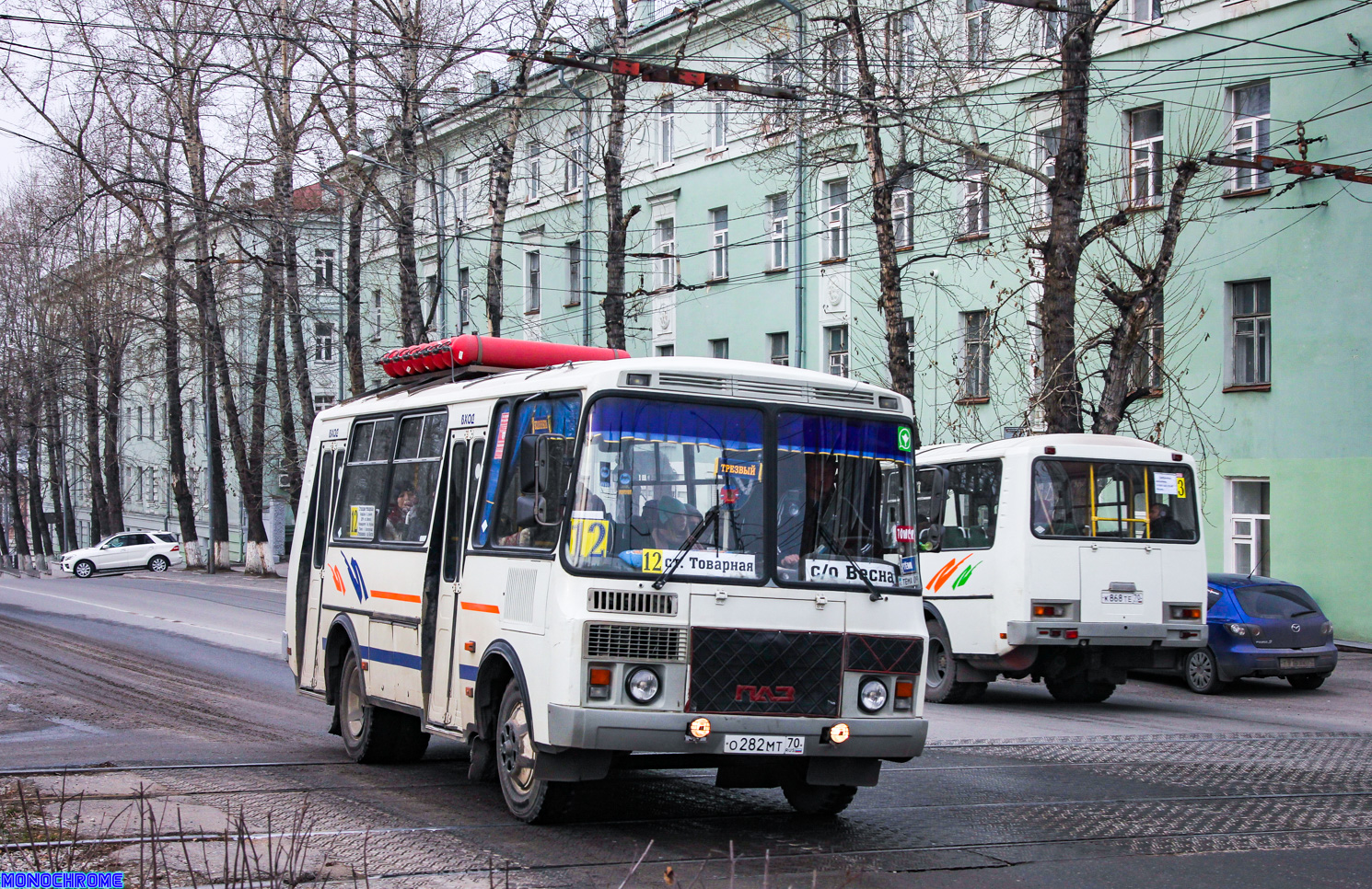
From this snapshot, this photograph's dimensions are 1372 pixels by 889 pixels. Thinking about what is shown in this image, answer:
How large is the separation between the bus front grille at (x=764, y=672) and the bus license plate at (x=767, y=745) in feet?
0.45

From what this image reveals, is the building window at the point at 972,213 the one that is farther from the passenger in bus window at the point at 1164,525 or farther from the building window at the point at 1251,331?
the passenger in bus window at the point at 1164,525

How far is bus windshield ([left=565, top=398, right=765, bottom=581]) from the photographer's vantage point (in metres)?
7.77

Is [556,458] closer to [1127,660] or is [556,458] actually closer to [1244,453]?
[1127,660]

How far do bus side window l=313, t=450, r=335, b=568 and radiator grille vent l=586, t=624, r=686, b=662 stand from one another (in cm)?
501

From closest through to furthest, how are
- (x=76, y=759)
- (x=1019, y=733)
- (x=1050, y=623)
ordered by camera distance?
(x=76, y=759) → (x=1019, y=733) → (x=1050, y=623)

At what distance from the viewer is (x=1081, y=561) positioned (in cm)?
1534

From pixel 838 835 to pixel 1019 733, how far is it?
18.1 feet

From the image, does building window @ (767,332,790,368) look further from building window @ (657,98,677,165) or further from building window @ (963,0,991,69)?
building window @ (963,0,991,69)

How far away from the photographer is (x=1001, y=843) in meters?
8.00

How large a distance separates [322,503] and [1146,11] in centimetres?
2112

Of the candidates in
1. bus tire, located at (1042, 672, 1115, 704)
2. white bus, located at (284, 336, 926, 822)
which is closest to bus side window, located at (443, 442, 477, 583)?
white bus, located at (284, 336, 926, 822)

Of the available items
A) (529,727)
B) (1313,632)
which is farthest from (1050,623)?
(529,727)

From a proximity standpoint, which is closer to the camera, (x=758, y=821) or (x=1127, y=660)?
(x=758, y=821)

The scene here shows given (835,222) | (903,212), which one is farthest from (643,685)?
(835,222)
